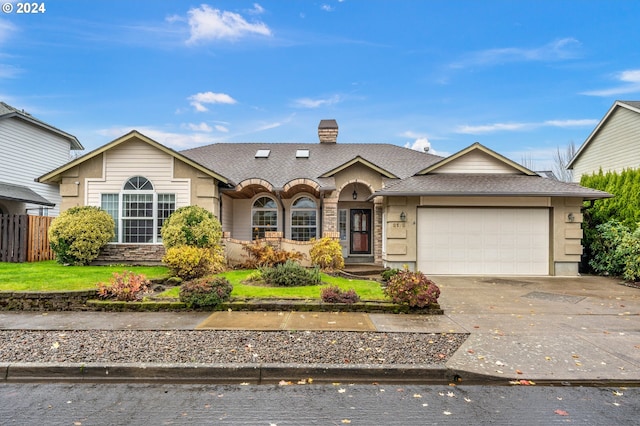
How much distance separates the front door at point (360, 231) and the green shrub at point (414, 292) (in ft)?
29.0

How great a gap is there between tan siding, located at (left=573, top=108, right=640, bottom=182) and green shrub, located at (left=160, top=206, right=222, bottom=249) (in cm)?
1740

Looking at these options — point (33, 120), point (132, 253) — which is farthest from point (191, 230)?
point (33, 120)

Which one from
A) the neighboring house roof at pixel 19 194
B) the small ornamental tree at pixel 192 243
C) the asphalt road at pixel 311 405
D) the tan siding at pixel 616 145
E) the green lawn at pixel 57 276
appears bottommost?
the asphalt road at pixel 311 405

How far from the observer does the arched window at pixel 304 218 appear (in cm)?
1653

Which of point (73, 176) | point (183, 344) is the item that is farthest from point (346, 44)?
point (183, 344)

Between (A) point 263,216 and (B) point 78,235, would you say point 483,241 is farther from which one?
(B) point 78,235

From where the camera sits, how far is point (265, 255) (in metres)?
12.6

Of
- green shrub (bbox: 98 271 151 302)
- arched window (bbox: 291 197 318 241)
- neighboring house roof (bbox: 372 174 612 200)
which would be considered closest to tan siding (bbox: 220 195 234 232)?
arched window (bbox: 291 197 318 241)

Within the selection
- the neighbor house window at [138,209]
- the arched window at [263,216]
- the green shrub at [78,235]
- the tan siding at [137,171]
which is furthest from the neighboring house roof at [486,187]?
the green shrub at [78,235]

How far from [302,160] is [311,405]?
47.1 ft

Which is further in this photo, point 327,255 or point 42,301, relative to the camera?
point 327,255

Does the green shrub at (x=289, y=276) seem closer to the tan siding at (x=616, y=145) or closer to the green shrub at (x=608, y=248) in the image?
the green shrub at (x=608, y=248)

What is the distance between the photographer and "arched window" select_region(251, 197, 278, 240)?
16672mm

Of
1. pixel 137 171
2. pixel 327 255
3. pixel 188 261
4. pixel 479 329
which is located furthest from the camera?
pixel 137 171
